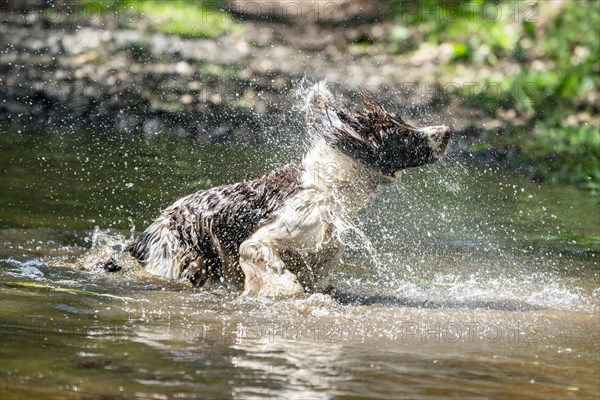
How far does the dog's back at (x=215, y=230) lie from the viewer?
6684 millimetres

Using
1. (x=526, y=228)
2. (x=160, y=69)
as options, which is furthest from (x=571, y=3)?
Answer: (x=526, y=228)

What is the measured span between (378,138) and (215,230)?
128 centimetres

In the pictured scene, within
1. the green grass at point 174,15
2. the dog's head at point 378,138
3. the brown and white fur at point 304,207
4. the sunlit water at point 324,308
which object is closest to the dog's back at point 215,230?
the brown and white fur at point 304,207

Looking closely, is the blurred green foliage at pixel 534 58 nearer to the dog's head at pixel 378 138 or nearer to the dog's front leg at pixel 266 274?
the dog's head at pixel 378 138

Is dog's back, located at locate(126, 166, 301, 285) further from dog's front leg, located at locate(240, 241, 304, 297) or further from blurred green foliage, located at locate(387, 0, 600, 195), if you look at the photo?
blurred green foliage, located at locate(387, 0, 600, 195)


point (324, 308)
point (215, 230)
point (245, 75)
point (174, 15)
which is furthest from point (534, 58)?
point (324, 308)

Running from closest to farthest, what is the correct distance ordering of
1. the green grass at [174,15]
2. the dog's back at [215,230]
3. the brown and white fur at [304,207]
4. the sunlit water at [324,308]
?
the sunlit water at [324,308], the brown and white fur at [304,207], the dog's back at [215,230], the green grass at [174,15]

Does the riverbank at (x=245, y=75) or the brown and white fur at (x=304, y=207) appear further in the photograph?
the riverbank at (x=245, y=75)

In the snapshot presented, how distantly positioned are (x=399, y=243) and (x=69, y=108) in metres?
7.42

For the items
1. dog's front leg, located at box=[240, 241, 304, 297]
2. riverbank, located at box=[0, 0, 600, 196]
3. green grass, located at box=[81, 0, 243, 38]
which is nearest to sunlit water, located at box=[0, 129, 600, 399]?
dog's front leg, located at box=[240, 241, 304, 297]

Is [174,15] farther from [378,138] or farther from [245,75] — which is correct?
[378,138]

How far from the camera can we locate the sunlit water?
4414mm

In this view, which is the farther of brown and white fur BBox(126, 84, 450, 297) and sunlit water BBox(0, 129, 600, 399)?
brown and white fur BBox(126, 84, 450, 297)

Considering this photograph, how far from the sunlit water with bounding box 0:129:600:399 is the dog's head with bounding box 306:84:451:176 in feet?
2.15
